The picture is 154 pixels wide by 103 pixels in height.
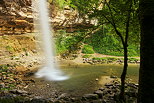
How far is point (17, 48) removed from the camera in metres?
22.9

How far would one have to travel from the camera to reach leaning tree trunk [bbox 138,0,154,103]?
2076 millimetres

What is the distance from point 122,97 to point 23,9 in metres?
23.8

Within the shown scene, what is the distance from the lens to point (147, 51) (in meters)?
2.13

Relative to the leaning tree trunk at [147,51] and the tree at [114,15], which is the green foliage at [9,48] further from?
the leaning tree trunk at [147,51]

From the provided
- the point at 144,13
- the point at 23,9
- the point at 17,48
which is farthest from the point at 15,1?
the point at 144,13

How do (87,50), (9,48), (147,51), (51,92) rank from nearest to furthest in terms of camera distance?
(147,51) → (51,92) → (9,48) → (87,50)

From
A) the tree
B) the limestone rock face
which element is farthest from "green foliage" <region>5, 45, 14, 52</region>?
the tree

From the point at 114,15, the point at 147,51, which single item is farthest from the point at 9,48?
the point at 147,51

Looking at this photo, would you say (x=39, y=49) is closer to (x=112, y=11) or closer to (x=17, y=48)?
(x=17, y=48)

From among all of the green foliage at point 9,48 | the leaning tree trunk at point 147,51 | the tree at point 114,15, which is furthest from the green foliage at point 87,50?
the leaning tree trunk at point 147,51

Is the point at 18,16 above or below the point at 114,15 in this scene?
above

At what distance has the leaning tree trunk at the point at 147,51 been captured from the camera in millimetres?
2076

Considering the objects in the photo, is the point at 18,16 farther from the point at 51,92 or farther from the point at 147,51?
the point at 147,51

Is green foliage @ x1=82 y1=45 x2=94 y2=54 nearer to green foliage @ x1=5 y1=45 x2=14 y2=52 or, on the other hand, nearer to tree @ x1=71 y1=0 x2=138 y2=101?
green foliage @ x1=5 y1=45 x2=14 y2=52
